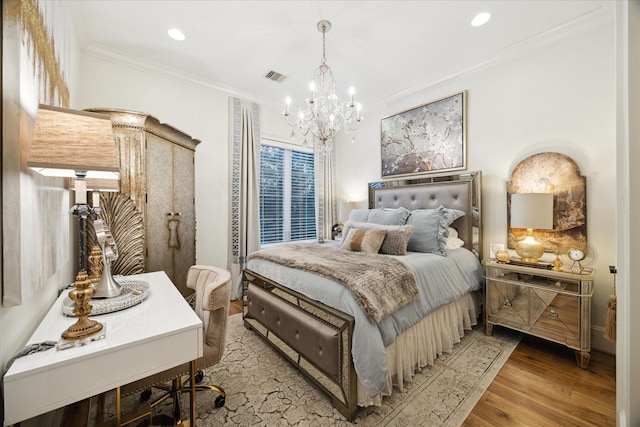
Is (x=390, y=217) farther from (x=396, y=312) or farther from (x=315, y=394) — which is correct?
(x=315, y=394)

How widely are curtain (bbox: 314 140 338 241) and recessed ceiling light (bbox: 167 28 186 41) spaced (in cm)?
254

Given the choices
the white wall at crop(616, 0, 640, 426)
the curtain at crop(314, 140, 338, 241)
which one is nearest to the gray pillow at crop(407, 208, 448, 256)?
the white wall at crop(616, 0, 640, 426)

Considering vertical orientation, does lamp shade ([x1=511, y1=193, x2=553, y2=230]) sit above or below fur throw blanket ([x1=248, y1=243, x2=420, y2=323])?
above

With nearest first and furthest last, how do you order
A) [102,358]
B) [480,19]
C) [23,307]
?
[102,358]
[23,307]
[480,19]

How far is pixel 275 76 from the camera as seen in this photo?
3.26 metres

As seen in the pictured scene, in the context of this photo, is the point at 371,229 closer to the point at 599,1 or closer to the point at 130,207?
the point at 130,207

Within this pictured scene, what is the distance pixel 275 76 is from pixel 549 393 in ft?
13.1

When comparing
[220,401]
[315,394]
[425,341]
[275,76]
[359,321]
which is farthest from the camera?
[275,76]

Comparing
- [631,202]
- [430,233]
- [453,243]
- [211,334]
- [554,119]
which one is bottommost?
[211,334]

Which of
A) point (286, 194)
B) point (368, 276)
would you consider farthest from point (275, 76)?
point (368, 276)

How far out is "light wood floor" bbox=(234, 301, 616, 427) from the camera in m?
1.51

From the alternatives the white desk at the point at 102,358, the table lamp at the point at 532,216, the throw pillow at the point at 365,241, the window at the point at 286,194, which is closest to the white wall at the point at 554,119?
the table lamp at the point at 532,216

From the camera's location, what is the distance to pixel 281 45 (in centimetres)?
263

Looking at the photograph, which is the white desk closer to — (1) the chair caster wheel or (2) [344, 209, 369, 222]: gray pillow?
(1) the chair caster wheel
